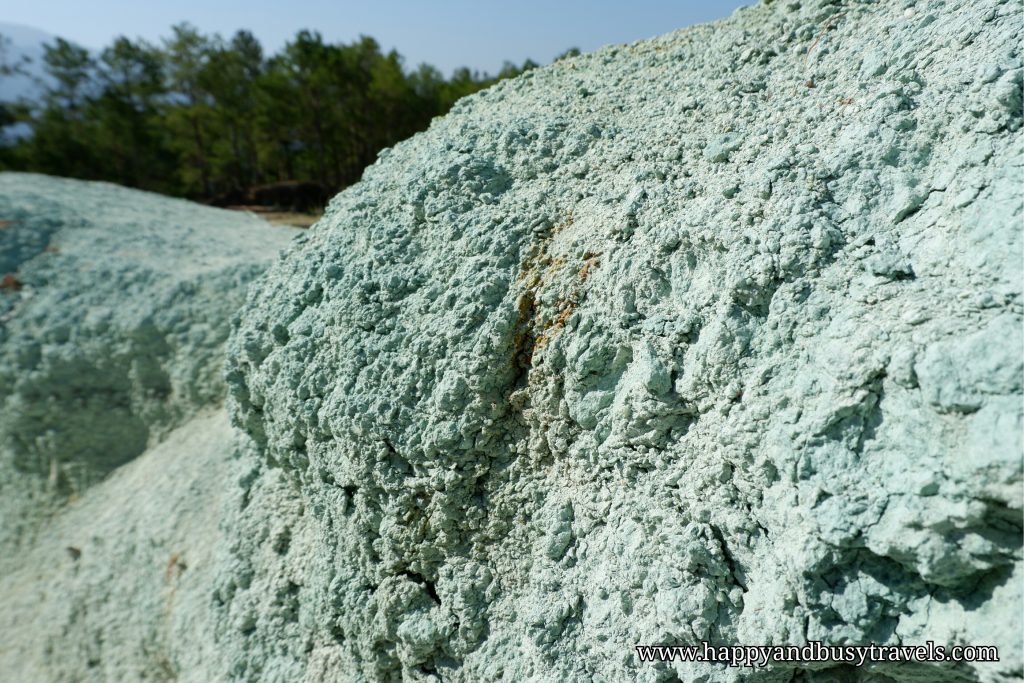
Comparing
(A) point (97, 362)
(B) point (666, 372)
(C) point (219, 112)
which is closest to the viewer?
(B) point (666, 372)

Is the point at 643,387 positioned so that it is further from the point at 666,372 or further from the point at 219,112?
the point at 219,112

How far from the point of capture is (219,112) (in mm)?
19453

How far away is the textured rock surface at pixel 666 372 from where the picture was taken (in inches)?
57.6

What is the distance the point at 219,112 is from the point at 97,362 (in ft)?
55.6

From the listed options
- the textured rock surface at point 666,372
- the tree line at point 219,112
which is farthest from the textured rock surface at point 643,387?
the tree line at point 219,112

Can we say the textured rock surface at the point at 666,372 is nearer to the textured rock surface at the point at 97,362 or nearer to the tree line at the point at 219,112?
the textured rock surface at the point at 97,362

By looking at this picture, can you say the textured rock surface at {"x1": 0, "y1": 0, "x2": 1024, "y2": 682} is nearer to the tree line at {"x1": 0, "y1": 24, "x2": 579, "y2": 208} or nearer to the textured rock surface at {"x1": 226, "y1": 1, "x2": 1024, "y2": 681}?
the textured rock surface at {"x1": 226, "y1": 1, "x2": 1024, "y2": 681}

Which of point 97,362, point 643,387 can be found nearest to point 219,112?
point 97,362

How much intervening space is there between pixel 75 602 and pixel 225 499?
1321 millimetres

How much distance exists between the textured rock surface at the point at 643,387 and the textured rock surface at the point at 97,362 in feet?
3.67

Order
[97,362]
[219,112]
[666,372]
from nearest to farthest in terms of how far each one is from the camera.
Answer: [666,372], [97,362], [219,112]

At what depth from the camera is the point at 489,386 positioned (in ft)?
7.30

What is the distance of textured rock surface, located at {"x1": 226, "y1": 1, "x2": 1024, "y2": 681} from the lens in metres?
1.46

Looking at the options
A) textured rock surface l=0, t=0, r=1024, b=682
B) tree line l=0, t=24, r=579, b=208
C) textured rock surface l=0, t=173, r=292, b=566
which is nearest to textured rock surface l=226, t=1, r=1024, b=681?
textured rock surface l=0, t=0, r=1024, b=682
